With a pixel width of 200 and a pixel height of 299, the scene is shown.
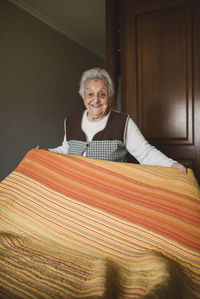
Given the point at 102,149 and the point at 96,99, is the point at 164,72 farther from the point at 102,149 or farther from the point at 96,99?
the point at 102,149

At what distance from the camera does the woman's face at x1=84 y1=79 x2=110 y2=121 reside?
169 centimetres

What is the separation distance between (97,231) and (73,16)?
354 cm

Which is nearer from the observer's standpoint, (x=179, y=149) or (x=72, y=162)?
(x=72, y=162)

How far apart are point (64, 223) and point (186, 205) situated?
1.60ft

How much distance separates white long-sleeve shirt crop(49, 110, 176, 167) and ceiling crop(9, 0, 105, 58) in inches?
88.9

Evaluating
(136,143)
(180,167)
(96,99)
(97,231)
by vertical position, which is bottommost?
(97,231)

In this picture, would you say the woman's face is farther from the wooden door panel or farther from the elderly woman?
the wooden door panel

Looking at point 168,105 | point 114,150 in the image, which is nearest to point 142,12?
point 168,105

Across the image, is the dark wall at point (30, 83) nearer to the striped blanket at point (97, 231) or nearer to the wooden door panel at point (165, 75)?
the wooden door panel at point (165, 75)

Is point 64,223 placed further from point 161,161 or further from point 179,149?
point 179,149

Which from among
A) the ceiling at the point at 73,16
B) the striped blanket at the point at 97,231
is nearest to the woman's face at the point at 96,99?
the striped blanket at the point at 97,231

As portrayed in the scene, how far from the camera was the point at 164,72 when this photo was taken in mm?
2199

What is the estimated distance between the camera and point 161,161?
52.8 inches

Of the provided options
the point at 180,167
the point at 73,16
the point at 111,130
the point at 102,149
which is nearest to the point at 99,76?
the point at 111,130
